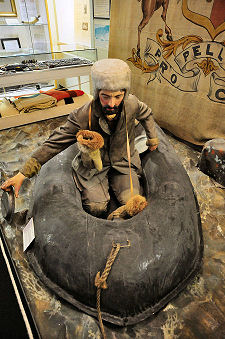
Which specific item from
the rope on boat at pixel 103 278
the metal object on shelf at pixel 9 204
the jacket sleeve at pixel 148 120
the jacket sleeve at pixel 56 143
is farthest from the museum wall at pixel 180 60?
the metal object on shelf at pixel 9 204

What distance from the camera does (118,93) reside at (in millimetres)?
1396

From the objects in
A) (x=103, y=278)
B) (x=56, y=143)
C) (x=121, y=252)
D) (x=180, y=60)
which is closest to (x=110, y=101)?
(x=56, y=143)

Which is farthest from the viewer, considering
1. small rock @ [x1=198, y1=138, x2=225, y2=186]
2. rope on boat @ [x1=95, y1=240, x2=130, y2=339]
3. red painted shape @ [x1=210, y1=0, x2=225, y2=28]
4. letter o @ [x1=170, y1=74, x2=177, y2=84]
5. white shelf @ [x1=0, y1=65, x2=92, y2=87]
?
white shelf @ [x1=0, y1=65, x2=92, y2=87]

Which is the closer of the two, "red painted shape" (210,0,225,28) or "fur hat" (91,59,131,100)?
"fur hat" (91,59,131,100)

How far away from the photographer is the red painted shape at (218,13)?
219cm

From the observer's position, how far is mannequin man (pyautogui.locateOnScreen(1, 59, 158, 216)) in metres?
1.36

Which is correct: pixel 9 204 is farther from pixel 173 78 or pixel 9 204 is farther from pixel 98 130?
pixel 173 78

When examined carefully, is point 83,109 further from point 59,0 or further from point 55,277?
point 59,0

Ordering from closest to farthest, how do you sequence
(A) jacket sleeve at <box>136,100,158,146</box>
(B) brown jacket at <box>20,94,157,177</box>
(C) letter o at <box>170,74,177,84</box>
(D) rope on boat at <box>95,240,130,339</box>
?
(D) rope on boat at <box>95,240,130,339</box>, (B) brown jacket at <box>20,94,157,177</box>, (A) jacket sleeve at <box>136,100,158,146</box>, (C) letter o at <box>170,74,177,84</box>

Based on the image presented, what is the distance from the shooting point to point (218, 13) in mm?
2225

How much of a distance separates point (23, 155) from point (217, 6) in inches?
107

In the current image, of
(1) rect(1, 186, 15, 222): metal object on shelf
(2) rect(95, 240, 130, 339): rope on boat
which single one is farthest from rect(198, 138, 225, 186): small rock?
(1) rect(1, 186, 15, 222): metal object on shelf

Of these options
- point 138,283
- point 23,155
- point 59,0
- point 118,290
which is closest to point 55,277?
point 118,290

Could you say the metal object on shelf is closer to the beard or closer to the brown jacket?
the brown jacket
